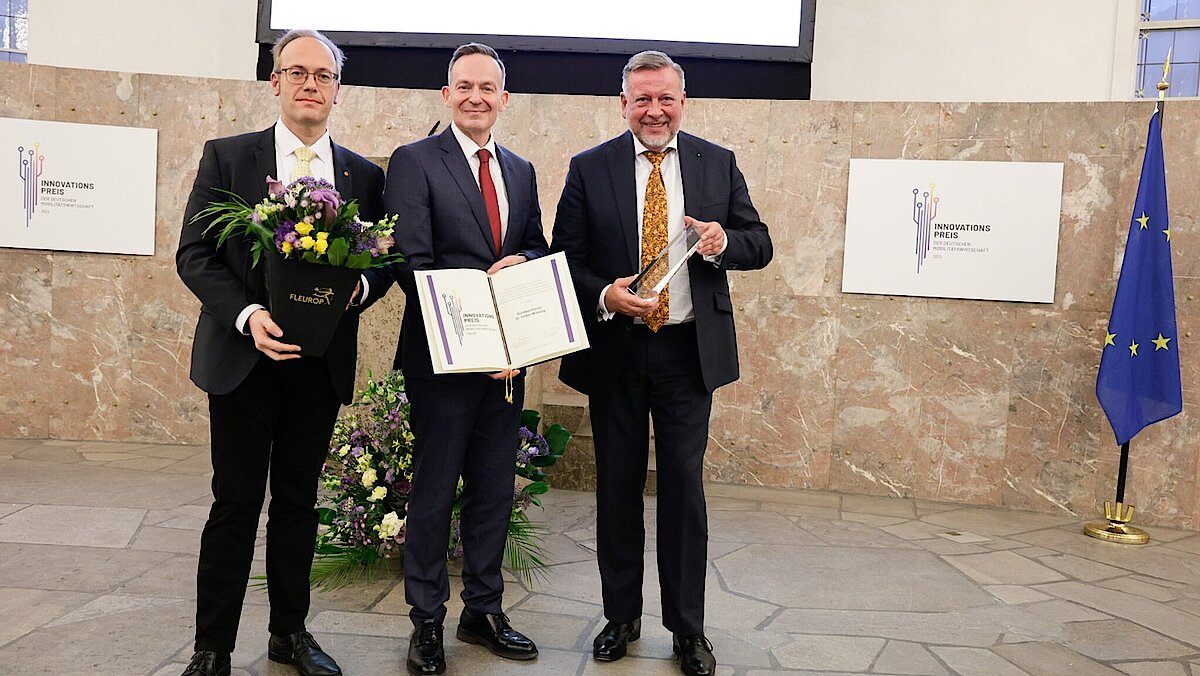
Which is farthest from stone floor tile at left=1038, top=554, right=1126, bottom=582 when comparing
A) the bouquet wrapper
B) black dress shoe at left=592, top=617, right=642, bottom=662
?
the bouquet wrapper

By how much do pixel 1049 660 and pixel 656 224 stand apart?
76.1 inches

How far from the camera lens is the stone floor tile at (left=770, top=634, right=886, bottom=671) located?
3193mm

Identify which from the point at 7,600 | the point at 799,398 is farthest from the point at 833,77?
the point at 7,600

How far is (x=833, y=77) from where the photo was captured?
8.70 meters

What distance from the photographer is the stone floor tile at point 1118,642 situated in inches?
135

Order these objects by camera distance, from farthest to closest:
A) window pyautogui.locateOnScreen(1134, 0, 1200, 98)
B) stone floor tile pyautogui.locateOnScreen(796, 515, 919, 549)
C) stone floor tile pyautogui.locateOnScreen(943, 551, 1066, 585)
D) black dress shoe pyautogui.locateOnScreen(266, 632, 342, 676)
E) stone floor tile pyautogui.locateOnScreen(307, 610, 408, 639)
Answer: window pyautogui.locateOnScreen(1134, 0, 1200, 98)
stone floor tile pyautogui.locateOnScreen(796, 515, 919, 549)
stone floor tile pyautogui.locateOnScreen(943, 551, 1066, 585)
stone floor tile pyautogui.locateOnScreen(307, 610, 408, 639)
black dress shoe pyautogui.locateOnScreen(266, 632, 342, 676)

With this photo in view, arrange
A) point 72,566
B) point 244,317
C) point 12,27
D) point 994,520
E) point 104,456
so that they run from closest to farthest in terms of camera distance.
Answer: point 244,317 → point 72,566 → point 994,520 → point 104,456 → point 12,27

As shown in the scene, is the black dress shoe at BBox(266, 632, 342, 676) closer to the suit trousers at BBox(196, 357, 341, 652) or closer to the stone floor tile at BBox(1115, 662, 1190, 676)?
A: the suit trousers at BBox(196, 357, 341, 652)

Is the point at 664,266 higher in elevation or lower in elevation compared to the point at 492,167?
lower

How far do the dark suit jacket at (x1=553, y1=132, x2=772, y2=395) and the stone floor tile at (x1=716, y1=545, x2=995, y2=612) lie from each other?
4.27ft

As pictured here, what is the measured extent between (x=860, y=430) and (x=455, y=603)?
306 centimetres

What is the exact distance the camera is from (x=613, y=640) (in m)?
3.16

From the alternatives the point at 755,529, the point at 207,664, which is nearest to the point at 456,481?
the point at 207,664

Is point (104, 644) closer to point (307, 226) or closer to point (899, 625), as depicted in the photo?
point (307, 226)
